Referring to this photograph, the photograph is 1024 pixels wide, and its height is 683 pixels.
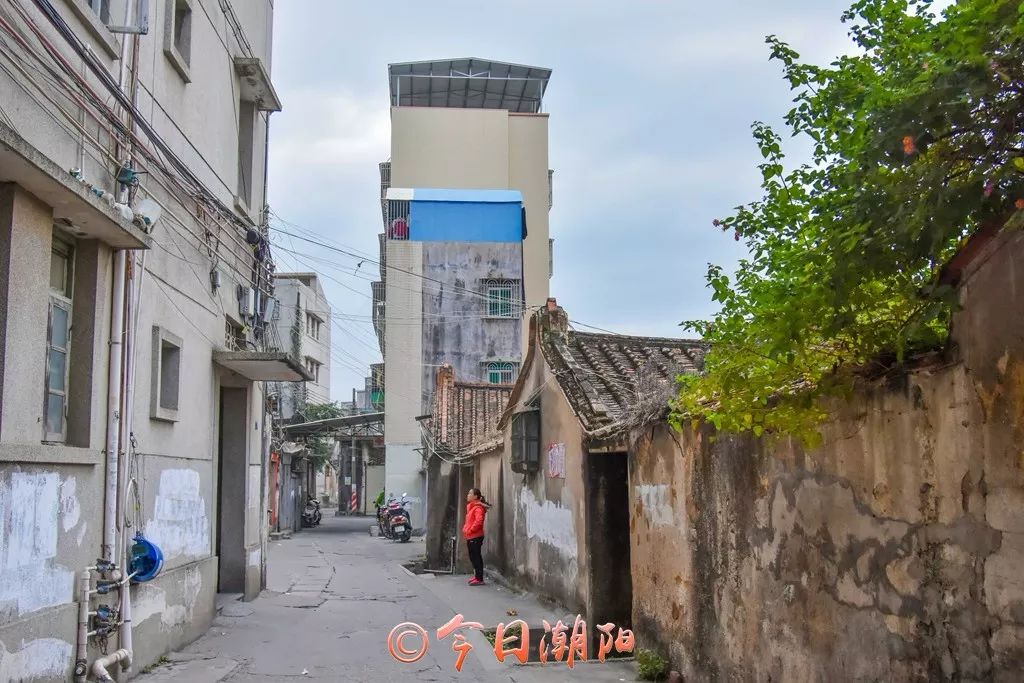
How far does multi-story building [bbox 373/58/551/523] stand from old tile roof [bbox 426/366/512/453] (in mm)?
7989

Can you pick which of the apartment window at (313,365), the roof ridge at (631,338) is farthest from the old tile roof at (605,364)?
the apartment window at (313,365)

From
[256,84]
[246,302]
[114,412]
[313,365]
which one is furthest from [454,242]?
[114,412]

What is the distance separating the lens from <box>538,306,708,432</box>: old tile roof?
11364mm

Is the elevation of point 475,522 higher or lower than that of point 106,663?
higher

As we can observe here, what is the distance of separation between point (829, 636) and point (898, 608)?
0.80m

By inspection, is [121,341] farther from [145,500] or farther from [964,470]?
[964,470]

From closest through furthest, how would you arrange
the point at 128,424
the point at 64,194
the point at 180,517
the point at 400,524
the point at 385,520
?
the point at 64,194
the point at 128,424
the point at 180,517
the point at 400,524
the point at 385,520

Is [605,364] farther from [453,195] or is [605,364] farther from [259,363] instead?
[453,195]

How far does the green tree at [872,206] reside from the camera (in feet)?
11.6

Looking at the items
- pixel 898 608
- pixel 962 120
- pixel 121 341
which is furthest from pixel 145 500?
pixel 962 120

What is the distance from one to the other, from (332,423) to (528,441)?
24.4 meters

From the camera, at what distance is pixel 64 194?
263 inches

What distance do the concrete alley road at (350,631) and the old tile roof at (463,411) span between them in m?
4.62

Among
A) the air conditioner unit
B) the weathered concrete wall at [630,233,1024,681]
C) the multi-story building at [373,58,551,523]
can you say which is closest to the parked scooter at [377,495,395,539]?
the multi-story building at [373,58,551,523]
